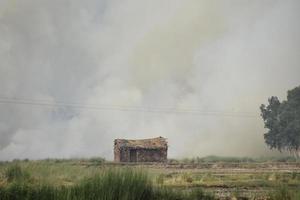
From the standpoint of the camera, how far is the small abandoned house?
210 feet

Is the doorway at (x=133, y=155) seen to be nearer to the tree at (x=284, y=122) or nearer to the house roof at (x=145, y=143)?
the house roof at (x=145, y=143)

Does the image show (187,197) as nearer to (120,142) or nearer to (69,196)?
(69,196)

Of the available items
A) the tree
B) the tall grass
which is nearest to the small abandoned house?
the tree

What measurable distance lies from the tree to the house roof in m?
25.6

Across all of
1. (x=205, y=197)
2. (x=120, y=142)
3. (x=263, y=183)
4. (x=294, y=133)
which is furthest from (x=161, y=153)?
(x=205, y=197)

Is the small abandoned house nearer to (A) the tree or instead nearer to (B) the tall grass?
(A) the tree

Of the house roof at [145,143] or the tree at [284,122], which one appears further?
the tree at [284,122]

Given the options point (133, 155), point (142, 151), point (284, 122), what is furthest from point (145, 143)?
point (284, 122)

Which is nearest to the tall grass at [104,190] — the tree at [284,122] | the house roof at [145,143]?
the house roof at [145,143]

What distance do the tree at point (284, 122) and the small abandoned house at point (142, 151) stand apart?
2588cm

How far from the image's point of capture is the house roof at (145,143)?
6394 centimetres

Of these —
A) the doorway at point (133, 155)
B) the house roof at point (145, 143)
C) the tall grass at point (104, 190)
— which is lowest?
the tall grass at point (104, 190)

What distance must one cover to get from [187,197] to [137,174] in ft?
6.38

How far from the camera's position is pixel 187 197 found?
51.8 ft
